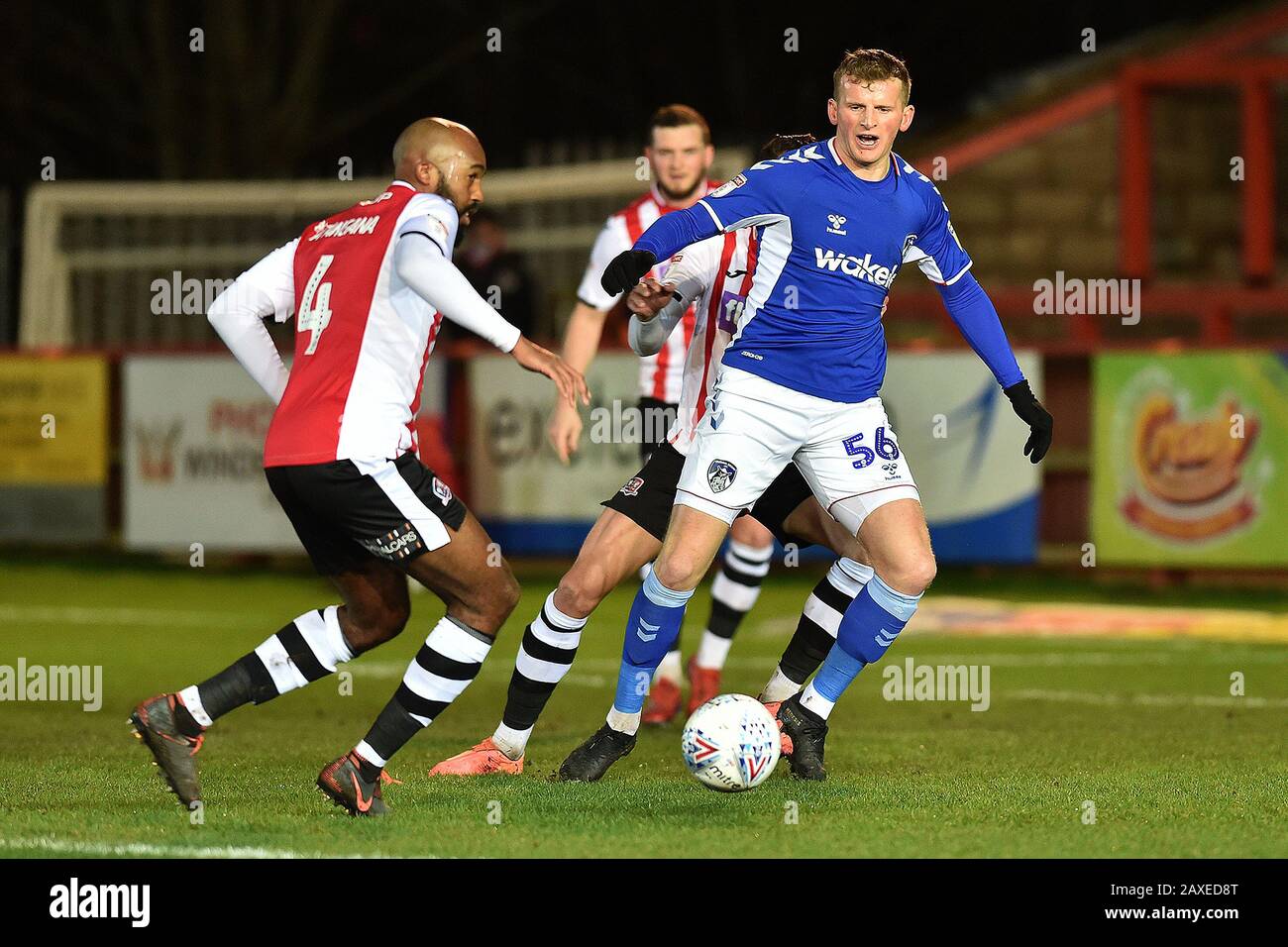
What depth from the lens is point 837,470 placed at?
20.6 feet

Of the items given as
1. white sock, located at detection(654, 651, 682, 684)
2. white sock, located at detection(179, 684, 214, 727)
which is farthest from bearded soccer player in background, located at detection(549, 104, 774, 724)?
white sock, located at detection(179, 684, 214, 727)

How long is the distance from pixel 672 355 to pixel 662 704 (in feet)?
4.54

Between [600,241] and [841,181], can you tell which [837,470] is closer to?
[841,181]

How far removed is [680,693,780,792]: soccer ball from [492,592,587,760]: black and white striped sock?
73cm

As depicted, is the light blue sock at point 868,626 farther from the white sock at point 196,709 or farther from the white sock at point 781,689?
the white sock at point 196,709

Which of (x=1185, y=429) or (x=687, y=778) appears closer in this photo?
(x=687, y=778)

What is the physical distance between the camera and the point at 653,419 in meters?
7.95

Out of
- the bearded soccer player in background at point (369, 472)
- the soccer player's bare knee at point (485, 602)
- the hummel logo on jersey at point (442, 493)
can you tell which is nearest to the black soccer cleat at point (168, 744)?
the bearded soccer player in background at point (369, 472)

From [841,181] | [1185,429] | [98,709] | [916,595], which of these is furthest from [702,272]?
[1185,429]

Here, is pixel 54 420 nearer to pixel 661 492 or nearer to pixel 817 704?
pixel 661 492

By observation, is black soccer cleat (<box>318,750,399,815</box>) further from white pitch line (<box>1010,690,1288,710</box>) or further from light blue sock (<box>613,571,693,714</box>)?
white pitch line (<box>1010,690,1288,710</box>)

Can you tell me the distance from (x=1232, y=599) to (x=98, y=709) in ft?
23.0

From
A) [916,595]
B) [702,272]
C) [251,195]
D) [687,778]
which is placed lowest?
[687,778]

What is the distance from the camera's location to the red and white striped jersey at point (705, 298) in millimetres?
6793
